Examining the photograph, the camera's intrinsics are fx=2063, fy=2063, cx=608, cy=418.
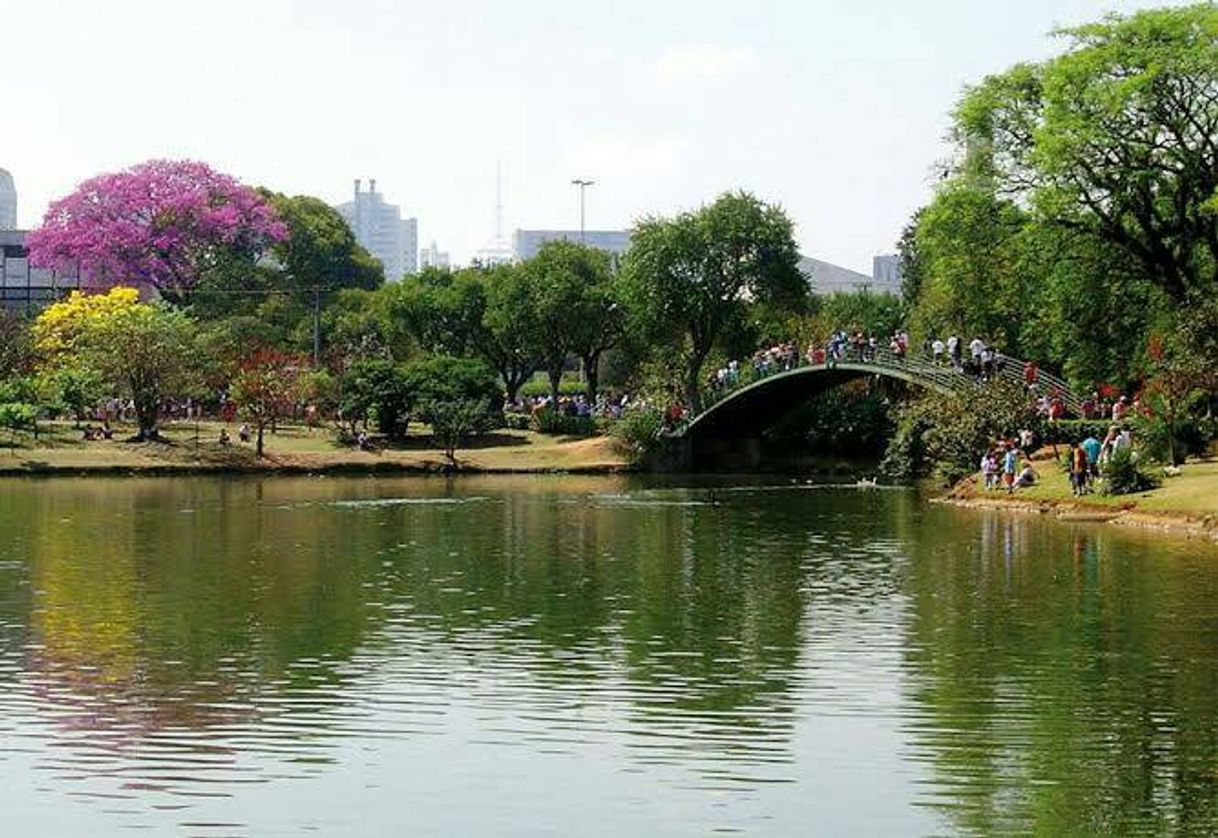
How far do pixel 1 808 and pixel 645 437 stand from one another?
59714 millimetres

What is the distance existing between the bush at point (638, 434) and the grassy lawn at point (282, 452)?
22.7 inches

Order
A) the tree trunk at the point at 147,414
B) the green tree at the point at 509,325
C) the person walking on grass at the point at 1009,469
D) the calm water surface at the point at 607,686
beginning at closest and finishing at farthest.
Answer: the calm water surface at the point at 607,686 < the person walking on grass at the point at 1009,469 < the tree trunk at the point at 147,414 < the green tree at the point at 509,325

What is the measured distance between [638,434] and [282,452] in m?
12.7

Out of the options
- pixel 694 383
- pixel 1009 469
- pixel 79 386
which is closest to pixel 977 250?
pixel 1009 469

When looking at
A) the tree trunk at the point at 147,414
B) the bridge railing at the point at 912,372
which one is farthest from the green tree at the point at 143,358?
the bridge railing at the point at 912,372

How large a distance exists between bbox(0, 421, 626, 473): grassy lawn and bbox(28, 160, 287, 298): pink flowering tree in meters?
23.9

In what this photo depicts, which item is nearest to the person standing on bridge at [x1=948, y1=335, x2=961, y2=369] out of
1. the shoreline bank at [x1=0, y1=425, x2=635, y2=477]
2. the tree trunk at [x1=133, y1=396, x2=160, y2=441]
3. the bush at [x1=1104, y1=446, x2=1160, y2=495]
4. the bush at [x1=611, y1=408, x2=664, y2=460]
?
the bush at [x1=1104, y1=446, x2=1160, y2=495]

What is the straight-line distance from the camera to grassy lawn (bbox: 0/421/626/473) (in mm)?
69188

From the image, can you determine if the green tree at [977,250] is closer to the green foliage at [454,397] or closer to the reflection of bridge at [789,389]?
the reflection of bridge at [789,389]

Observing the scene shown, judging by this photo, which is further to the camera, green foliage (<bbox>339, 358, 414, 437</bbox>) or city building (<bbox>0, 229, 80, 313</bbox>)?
city building (<bbox>0, 229, 80, 313</bbox>)

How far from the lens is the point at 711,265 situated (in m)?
77.1

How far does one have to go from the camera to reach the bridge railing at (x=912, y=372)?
5716 cm

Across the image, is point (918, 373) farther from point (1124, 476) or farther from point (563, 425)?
point (563, 425)

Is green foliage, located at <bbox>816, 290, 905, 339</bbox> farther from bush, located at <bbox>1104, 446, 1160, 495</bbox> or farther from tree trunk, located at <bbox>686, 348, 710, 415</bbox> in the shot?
bush, located at <bbox>1104, 446, 1160, 495</bbox>
